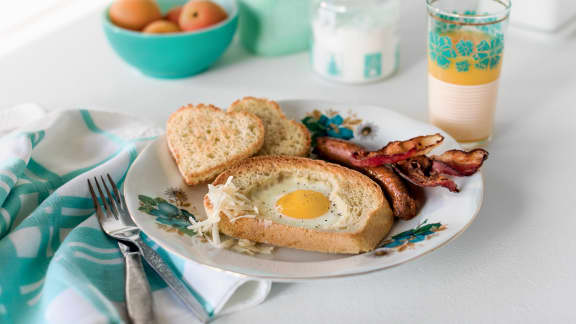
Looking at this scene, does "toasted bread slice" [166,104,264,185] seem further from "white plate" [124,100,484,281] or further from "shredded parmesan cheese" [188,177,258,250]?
"shredded parmesan cheese" [188,177,258,250]

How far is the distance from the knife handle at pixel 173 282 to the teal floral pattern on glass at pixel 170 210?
0.19ft

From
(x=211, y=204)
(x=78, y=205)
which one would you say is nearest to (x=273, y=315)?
(x=211, y=204)

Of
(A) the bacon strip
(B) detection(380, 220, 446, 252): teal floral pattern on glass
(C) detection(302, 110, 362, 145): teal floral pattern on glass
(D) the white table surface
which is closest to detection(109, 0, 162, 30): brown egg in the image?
(D) the white table surface

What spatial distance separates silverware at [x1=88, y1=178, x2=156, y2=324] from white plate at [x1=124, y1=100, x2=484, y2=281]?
6 cm

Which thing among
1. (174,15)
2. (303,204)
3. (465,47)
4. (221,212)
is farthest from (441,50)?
(174,15)

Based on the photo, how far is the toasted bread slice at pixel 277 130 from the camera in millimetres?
1516

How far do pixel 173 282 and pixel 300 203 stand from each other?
0.31 m

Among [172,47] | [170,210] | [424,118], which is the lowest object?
[424,118]

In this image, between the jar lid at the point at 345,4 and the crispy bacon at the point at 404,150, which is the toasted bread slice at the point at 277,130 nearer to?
the crispy bacon at the point at 404,150

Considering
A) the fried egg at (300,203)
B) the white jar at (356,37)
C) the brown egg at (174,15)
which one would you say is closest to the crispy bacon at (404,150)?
the fried egg at (300,203)

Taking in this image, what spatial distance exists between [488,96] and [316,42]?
25.9 inches

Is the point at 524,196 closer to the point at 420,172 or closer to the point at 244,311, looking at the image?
the point at 420,172

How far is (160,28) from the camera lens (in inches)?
76.9

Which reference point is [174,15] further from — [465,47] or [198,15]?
[465,47]
